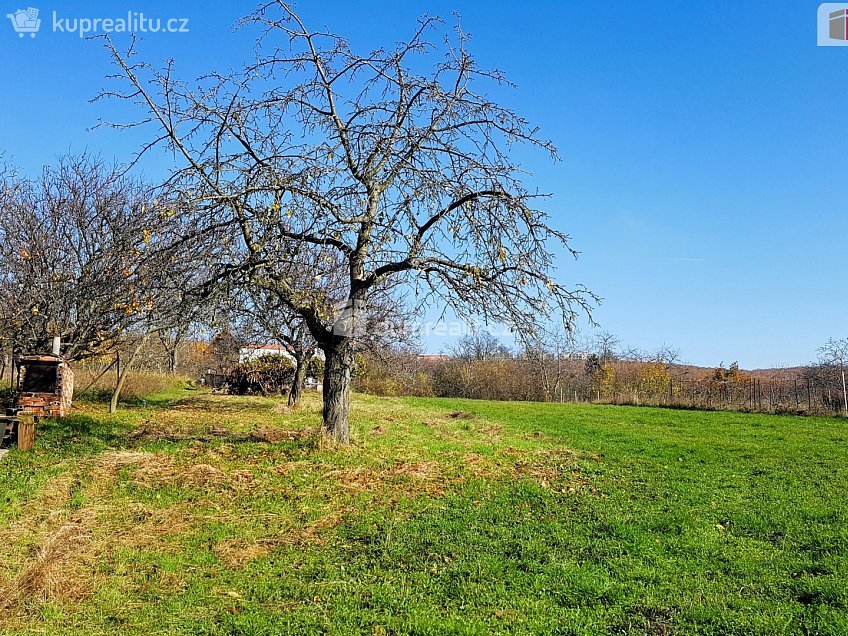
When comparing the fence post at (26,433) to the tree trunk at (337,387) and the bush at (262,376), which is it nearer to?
the tree trunk at (337,387)

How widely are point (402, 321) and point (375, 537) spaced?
9124 millimetres

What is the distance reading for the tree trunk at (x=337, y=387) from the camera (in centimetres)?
902

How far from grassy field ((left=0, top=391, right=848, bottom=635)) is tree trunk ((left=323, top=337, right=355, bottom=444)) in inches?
17.7

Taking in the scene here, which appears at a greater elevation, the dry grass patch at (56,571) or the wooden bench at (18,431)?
the wooden bench at (18,431)

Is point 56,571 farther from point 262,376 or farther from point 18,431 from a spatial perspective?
point 262,376

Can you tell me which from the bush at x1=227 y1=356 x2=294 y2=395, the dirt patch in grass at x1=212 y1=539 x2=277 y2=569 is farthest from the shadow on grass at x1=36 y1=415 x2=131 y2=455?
the bush at x1=227 y1=356 x2=294 y2=395

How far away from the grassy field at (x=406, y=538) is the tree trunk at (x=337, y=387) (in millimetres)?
449

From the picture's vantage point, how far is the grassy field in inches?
157

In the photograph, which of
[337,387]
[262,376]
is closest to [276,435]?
[337,387]

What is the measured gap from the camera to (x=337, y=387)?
9.09 m

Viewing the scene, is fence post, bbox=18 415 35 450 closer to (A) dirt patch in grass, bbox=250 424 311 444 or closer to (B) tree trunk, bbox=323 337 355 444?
(A) dirt patch in grass, bbox=250 424 311 444

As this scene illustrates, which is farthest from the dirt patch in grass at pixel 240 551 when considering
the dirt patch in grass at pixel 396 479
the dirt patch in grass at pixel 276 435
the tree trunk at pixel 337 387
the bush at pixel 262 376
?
the bush at pixel 262 376

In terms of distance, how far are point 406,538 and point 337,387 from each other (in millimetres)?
3967

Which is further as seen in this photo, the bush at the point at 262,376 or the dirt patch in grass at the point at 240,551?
the bush at the point at 262,376
